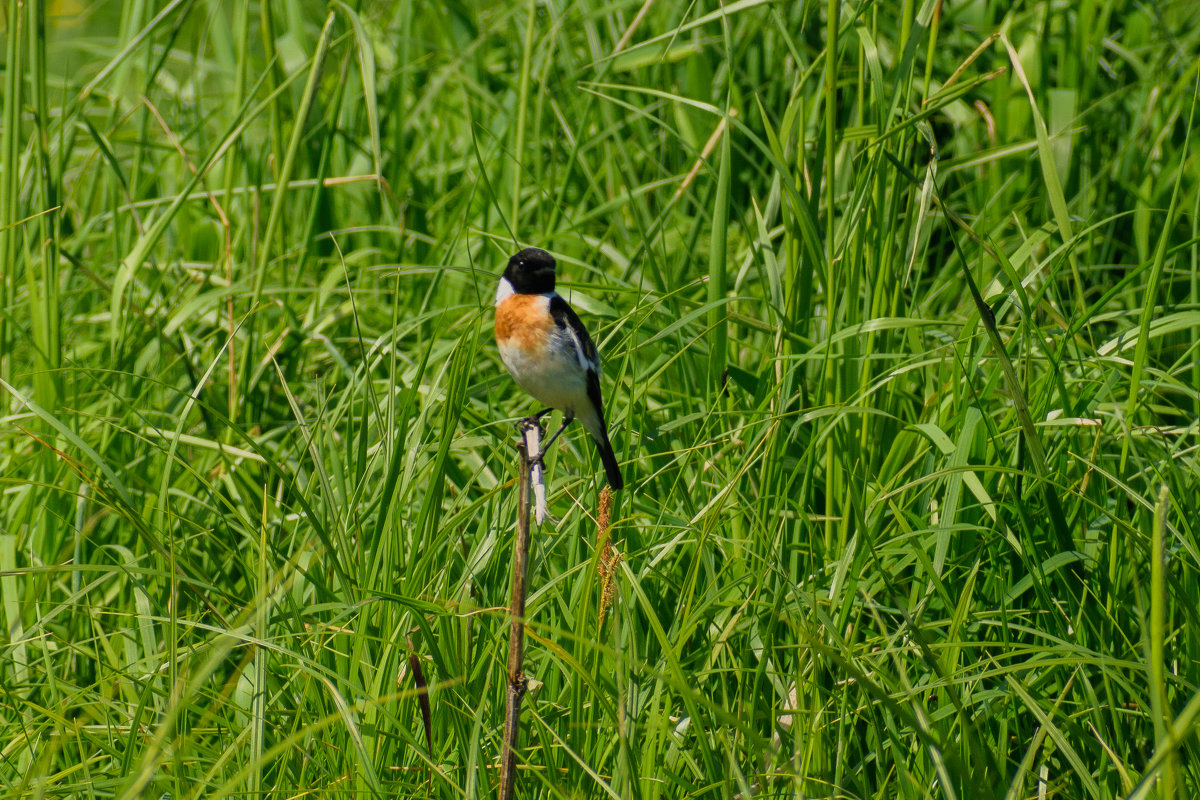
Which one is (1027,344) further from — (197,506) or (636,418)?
(197,506)

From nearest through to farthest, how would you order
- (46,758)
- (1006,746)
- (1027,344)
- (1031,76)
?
(46,758), (1006,746), (1027,344), (1031,76)

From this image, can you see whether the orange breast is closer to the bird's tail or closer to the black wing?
the black wing

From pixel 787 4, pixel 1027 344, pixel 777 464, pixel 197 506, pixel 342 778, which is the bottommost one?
pixel 197 506

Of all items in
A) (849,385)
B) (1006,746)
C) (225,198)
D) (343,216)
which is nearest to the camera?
(1006,746)

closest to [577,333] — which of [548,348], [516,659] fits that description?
[548,348]

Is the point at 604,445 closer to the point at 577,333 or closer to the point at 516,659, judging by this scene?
the point at 577,333

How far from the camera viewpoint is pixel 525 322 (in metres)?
2.70

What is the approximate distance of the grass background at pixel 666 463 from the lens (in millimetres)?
2082

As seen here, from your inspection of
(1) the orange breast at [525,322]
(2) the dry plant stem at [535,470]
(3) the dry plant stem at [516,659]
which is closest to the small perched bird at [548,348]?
(1) the orange breast at [525,322]

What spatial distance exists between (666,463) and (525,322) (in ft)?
1.74

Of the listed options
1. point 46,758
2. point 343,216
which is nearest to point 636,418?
point 46,758

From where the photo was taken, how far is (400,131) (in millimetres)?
4367

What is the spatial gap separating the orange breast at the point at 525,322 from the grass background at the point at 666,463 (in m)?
0.07

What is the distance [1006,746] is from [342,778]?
49.4 inches
